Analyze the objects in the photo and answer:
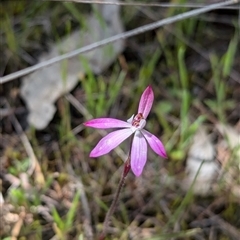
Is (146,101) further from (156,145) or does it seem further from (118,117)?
(118,117)

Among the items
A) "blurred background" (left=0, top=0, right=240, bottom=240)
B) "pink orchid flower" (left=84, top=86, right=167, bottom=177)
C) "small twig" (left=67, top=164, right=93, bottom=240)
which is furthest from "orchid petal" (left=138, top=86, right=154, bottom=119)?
"small twig" (left=67, top=164, right=93, bottom=240)

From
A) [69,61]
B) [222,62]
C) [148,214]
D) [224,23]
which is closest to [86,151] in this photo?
[148,214]

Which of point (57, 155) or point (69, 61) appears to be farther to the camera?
point (69, 61)

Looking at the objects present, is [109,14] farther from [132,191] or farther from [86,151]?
[132,191]

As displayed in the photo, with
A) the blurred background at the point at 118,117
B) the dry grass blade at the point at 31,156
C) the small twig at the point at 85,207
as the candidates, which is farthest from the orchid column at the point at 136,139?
the dry grass blade at the point at 31,156

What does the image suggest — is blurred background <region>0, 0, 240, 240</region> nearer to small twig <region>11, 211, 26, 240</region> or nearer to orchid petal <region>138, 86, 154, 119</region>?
small twig <region>11, 211, 26, 240</region>

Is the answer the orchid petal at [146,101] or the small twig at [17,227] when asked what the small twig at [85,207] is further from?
the orchid petal at [146,101]
